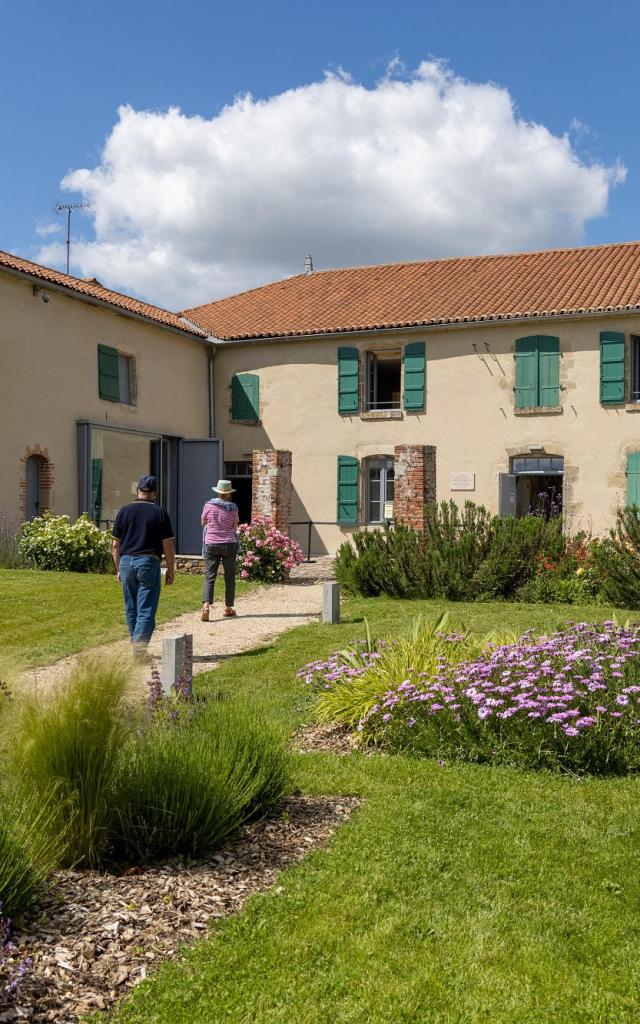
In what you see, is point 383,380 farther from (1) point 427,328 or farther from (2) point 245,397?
(2) point 245,397

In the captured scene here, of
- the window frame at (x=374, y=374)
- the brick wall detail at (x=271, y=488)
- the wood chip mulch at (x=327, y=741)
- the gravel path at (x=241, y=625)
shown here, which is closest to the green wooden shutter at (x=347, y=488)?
the window frame at (x=374, y=374)

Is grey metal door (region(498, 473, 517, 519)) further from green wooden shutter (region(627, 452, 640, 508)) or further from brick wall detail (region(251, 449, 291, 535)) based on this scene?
brick wall detail (region(251, 449, 291, 535))

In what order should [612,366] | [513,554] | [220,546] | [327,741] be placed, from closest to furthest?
[327,741], [220,546], [513,554], [612,366]

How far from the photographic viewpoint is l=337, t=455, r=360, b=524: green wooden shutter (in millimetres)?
20672

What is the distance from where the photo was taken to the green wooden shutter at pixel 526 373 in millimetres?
19375

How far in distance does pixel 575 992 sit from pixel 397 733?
8.74 feet

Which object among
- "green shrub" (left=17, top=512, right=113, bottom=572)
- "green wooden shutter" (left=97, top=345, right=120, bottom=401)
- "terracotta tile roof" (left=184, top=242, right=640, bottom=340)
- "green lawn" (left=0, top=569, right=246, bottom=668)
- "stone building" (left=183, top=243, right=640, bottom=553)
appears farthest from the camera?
"terracotta tile roof" (left=184, top=242, right=640, bottom=340)

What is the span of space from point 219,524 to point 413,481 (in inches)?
209

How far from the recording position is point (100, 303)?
59.7 feet

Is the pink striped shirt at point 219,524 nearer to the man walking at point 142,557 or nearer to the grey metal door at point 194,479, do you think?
the man walking at point 142,557

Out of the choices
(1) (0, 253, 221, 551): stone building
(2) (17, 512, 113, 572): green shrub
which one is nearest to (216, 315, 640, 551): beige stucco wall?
(1) (0, 253, 221, 551): stone building

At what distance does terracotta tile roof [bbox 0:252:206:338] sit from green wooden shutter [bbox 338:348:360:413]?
3.52 m

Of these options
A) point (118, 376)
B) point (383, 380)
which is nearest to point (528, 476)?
point (383, 380)

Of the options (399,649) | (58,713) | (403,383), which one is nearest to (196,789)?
(58,713)
